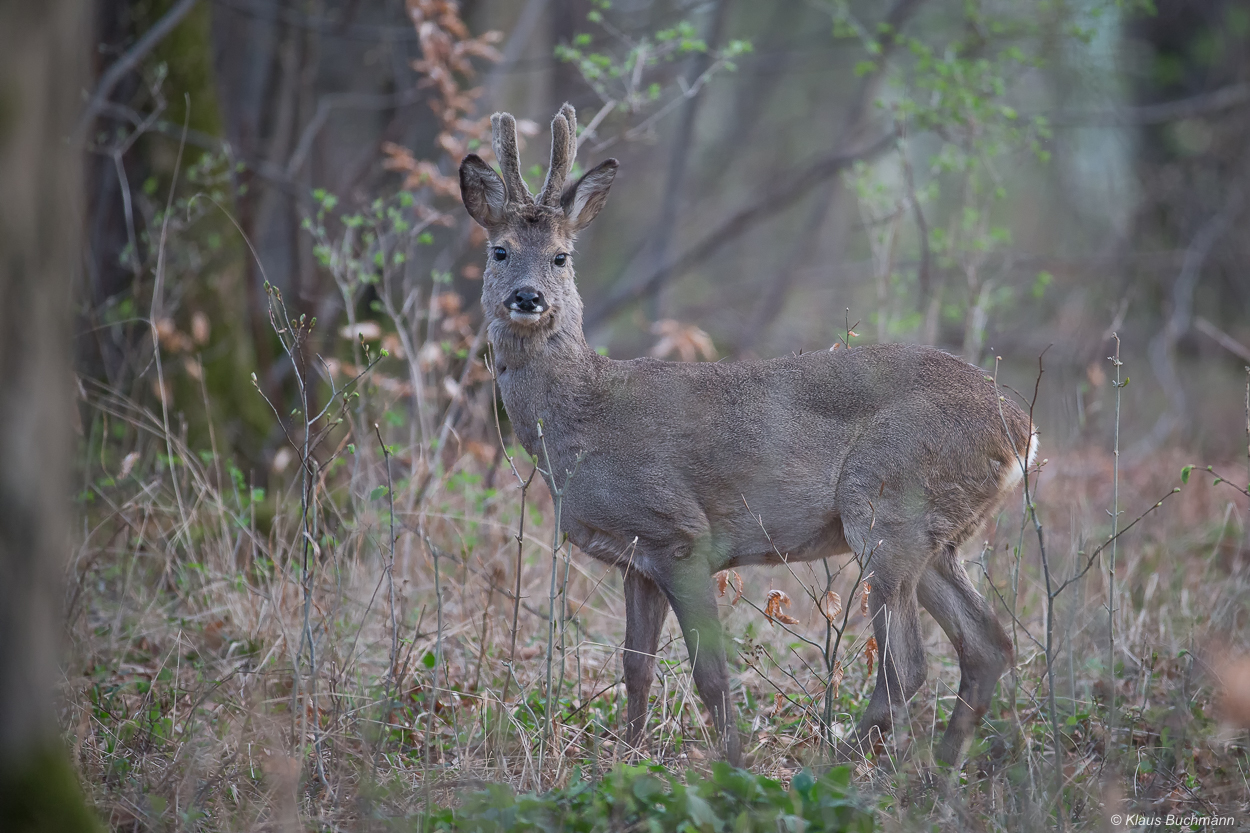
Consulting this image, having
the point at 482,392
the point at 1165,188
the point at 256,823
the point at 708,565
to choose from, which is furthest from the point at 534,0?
the point at 256,823

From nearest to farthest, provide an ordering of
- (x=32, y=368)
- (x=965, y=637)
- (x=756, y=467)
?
1. (x=32, y=368)
2. (x=756, y=467)
3. (x=965, y=637)

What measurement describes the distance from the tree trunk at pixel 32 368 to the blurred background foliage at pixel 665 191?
2028 millimetres

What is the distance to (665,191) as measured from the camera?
12.6 meters

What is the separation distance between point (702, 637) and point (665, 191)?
890 cm

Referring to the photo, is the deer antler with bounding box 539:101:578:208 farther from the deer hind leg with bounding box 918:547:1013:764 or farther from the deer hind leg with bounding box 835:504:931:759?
the deer hind leg with bounding box 918:547:1013:764

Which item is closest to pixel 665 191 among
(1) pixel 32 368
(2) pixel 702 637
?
(2) pixel 702 637

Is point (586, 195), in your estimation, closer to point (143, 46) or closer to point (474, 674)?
point (474, 674)

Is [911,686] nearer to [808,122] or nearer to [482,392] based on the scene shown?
[482,392]

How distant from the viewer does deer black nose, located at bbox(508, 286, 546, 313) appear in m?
4.98

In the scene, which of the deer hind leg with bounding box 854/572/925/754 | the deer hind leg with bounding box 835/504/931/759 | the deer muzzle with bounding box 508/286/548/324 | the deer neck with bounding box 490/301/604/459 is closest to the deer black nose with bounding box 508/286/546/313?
the deer muzzle with bounding box 508/286/548/324

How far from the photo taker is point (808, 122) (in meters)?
21.9

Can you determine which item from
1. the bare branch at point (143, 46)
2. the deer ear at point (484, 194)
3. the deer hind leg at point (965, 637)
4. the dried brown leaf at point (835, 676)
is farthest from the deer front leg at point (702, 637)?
the bare branch at point (143, 46)

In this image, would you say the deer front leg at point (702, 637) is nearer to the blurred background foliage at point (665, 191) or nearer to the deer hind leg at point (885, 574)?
the deer hind leg at point (885, 574)

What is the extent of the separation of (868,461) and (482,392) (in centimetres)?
341
